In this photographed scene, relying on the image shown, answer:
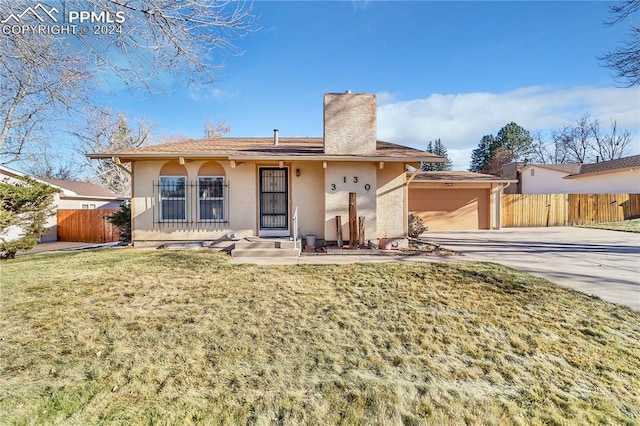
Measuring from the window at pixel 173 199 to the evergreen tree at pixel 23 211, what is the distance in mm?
3058

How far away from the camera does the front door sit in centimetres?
912

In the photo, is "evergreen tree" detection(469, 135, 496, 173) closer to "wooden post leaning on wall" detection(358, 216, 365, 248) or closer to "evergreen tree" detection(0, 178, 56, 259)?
"wooden post leaning on wall" detection(358, 216, 365, 248)

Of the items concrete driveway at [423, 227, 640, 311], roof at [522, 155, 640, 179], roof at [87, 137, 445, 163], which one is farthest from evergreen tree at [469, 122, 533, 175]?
roof at [87, 137, 445, 163]

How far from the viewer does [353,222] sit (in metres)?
8.22

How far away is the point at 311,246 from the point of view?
880 centimetres

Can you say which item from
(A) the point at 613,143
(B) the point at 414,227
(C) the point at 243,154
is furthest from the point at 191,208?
(A) the point at 613,143

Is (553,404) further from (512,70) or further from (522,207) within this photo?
(522,207)

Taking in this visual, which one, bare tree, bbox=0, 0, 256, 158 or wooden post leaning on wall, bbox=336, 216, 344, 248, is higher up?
bare tree, bbox=0, 0, 256, 158

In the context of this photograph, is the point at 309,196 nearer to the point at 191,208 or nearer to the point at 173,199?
the point at 191,208

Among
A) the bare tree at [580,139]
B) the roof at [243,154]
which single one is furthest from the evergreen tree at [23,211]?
the bare tree at [580,139]

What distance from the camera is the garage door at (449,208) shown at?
50.8 ft

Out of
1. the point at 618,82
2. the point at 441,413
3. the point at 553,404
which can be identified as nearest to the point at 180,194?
the point at 441,413

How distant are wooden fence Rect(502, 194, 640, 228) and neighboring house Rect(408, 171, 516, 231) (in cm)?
188

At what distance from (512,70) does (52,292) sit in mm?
16016
